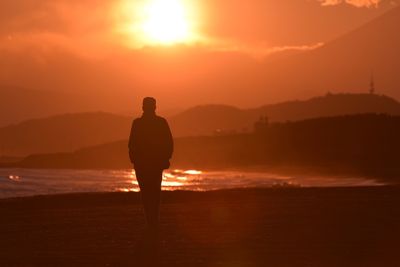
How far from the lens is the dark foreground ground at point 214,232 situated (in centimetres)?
1170

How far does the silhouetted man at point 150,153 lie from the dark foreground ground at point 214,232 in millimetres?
700

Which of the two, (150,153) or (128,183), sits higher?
(128,183)

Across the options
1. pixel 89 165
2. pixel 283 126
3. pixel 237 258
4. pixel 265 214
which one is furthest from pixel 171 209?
pixel 89 165

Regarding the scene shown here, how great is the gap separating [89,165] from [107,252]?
184 metres

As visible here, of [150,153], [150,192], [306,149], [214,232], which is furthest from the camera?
[306,149]

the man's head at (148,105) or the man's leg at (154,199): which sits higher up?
the man's head at (148,105)

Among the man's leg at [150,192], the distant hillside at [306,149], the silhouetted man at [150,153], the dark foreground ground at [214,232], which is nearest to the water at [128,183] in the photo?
the distant hillside at [306,149]

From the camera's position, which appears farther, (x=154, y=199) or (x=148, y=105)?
(x=148, y=105)

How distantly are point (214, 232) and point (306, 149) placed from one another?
411ft

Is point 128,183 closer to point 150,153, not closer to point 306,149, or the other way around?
point 150,153

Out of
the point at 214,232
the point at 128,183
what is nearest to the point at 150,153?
the point at 214,232

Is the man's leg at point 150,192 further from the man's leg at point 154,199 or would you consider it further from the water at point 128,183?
the water at point 128,183

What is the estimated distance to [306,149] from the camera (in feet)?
456

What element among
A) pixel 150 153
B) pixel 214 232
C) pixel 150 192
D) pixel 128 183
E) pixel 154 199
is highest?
pixel 128 183
